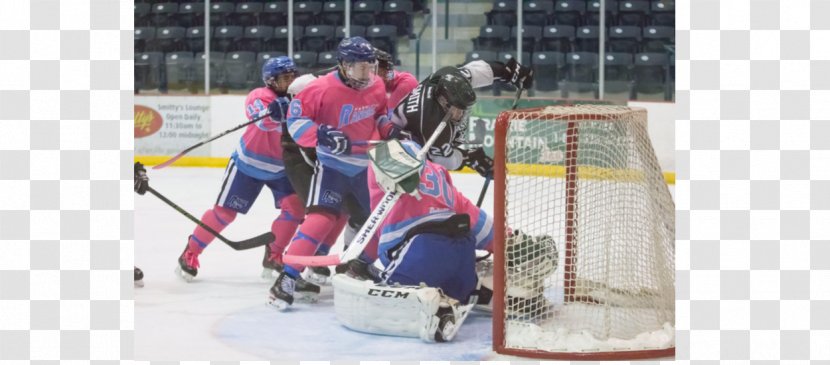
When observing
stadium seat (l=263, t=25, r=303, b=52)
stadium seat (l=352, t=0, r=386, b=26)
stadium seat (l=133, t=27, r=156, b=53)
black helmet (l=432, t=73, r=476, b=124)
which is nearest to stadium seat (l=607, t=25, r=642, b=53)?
stadium seat (l=352, t=0, r=386, b=26)

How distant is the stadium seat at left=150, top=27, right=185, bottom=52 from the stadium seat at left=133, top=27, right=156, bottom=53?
0.06 meters

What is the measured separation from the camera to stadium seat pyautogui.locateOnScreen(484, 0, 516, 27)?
8898 mm

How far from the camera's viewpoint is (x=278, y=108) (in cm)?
415

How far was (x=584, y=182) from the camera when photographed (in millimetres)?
3520

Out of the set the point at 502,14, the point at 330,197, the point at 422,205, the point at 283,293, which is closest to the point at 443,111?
the point at 422,205

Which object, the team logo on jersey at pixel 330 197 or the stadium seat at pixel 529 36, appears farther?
the stadium seat at pixel 529 36

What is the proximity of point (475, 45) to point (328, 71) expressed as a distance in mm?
Result: 4756

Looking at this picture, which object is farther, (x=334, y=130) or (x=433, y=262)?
(x=334, y=130)

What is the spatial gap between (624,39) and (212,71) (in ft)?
10.5

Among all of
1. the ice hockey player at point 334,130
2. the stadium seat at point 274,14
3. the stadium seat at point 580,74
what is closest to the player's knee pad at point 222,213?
the ice hockey player at point 334,130

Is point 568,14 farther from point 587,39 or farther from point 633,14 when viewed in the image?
point 633,14

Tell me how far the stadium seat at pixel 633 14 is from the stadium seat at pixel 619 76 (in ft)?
2.15

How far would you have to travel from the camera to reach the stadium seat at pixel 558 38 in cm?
864

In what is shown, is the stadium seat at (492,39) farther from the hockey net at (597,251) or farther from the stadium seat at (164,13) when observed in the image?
the hockey net at (597,251)
